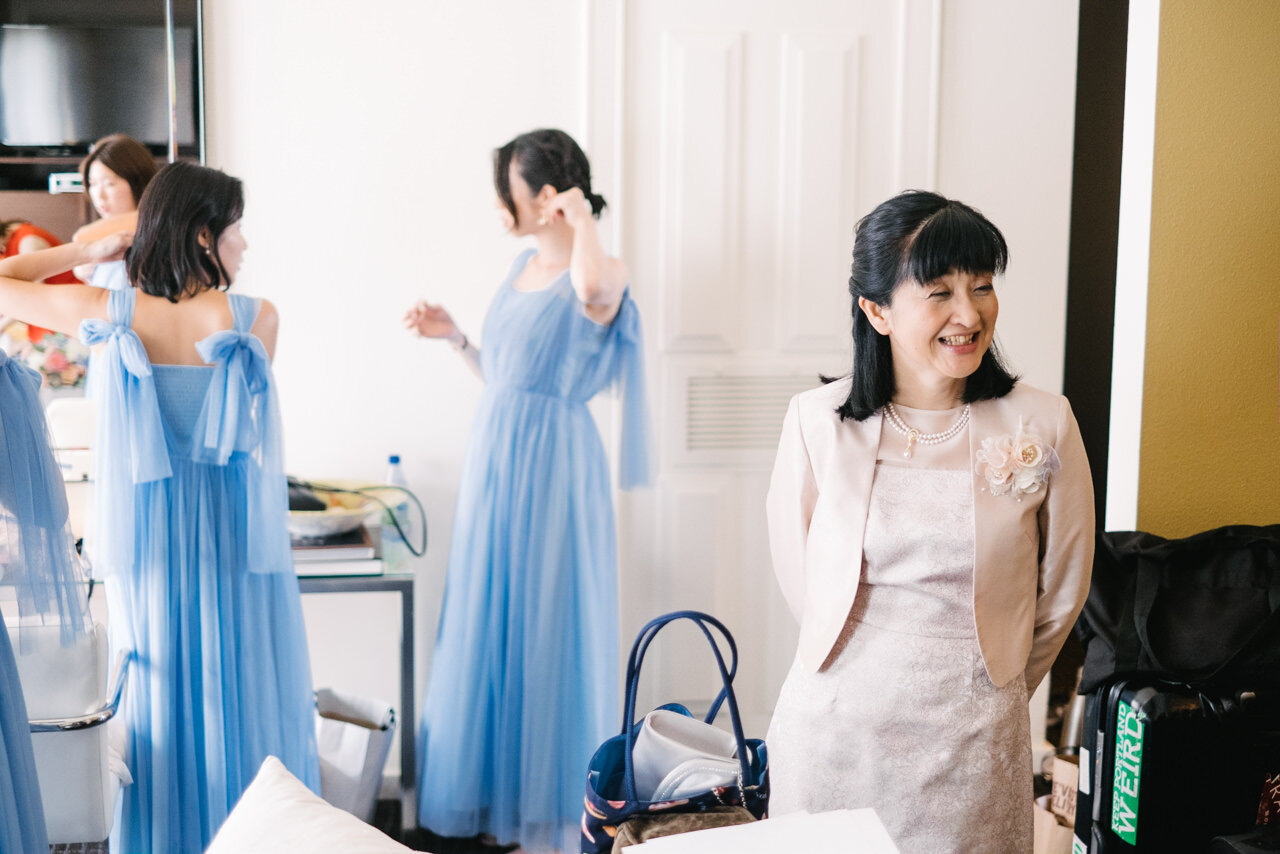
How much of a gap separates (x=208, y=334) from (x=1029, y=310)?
220 cm

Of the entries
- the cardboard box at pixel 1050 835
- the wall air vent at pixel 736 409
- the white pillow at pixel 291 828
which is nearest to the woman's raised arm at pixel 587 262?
the wall air vent at pixel 736 409

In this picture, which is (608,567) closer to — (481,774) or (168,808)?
(481,774)

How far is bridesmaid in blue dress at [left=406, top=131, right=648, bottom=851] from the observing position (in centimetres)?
267

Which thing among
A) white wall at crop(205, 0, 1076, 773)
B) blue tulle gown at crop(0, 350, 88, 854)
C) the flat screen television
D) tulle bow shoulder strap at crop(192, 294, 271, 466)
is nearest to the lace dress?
blue tulle gown at crop(0, 350, 88, 854)

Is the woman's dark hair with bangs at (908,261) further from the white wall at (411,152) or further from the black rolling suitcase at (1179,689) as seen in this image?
the white wall at (411,152)

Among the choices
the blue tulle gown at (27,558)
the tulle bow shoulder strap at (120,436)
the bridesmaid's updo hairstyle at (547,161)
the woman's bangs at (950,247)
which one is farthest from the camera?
the bridesmaid's updo hairstyle at (547,161)

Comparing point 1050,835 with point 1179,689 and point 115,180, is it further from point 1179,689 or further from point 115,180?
point 115,180

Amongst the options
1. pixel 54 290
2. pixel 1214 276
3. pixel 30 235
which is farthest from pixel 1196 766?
pixel 30 235

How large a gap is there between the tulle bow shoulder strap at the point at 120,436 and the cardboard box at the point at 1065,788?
6.70ft

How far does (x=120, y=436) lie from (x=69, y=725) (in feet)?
1.87

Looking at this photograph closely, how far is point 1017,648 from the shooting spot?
1.50 meters

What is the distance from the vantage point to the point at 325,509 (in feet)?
8.68

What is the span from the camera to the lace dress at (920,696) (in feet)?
4.83

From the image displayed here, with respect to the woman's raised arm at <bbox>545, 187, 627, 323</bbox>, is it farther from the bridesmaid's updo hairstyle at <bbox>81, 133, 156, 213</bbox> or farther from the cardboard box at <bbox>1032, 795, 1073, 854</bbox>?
the cardboard box at <bbox>1032, 795, 1073, 854</bbox>
